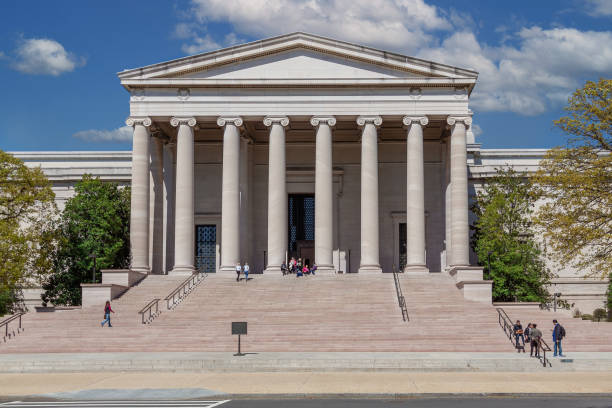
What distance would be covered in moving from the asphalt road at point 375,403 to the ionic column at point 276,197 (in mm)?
29461

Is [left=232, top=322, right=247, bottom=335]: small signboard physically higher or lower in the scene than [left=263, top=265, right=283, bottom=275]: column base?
lower

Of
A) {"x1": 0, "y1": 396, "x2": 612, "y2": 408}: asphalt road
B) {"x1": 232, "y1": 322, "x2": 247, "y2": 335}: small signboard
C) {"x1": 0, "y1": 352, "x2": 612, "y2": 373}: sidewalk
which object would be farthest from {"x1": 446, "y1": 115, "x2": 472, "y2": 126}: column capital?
{"x1": 0, "y1": 396, "x2": 612, "y2": 408}: asphalt road

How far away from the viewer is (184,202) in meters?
54.0

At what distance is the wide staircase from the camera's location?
3784 centimetres

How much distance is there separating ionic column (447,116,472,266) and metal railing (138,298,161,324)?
64.7ft

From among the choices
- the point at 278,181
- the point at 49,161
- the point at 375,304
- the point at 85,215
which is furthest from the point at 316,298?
the point at 49,161

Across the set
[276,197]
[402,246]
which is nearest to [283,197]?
[276,197]

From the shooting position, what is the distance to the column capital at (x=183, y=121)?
54625 millimetres

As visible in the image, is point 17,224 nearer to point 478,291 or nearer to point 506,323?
point 478,291

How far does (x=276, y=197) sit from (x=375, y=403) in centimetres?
3160

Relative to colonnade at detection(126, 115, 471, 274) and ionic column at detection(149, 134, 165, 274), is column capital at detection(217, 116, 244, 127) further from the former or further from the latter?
ionic column at detection(149, 134, 165, 274)

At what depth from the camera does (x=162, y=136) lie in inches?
2301

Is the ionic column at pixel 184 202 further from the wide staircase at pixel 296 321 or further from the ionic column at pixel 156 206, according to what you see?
the ionic column at pixel 156 206

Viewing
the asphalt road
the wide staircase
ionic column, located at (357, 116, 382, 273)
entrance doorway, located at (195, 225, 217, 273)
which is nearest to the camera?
the asphalt road
